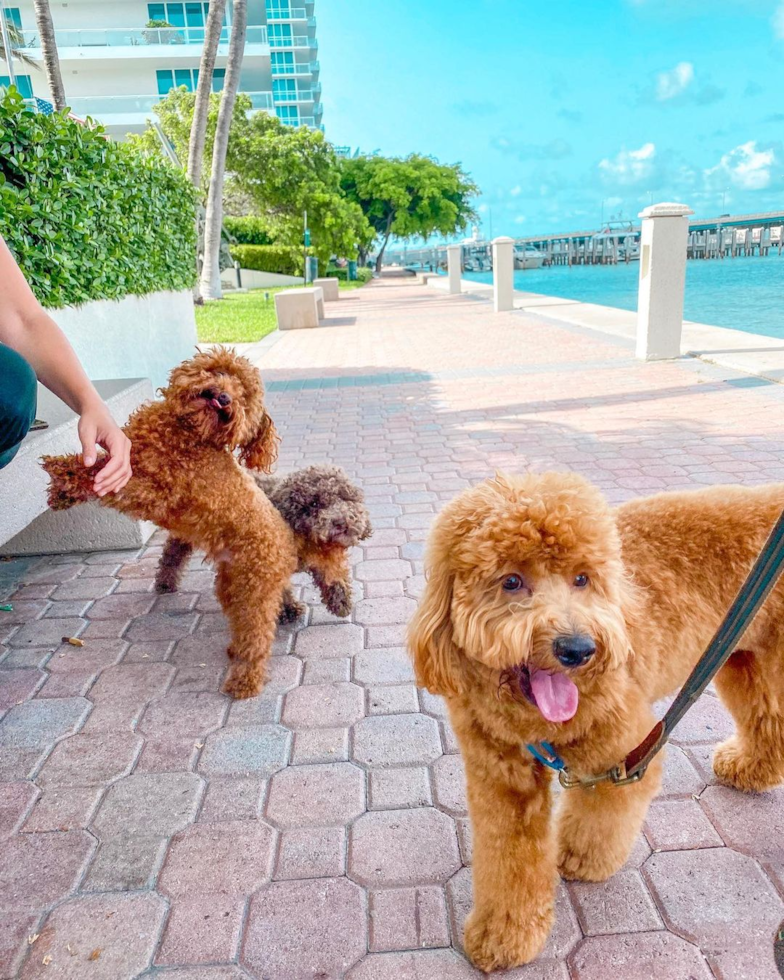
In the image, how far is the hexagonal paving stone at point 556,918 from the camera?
191cm

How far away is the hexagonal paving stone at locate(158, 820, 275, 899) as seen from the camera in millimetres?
2156

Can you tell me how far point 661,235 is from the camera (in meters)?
10.0

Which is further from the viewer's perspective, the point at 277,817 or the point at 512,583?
the point at 277,817

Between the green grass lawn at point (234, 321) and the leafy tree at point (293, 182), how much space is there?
806 cm

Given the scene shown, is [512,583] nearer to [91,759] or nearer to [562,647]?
[562,647]

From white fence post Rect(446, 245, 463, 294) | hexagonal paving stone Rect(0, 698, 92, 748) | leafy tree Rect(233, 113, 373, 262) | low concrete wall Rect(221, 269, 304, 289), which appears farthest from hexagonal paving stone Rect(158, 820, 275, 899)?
low concrete wall Rect(221, 269, 304, 289)

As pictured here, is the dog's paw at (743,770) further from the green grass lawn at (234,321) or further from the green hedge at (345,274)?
the green hedge at (345,274)

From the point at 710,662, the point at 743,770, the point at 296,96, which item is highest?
the point at 296,96

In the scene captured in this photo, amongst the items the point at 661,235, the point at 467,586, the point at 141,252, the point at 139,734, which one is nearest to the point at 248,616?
the point at 139,734

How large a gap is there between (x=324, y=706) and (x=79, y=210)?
17.1 ft

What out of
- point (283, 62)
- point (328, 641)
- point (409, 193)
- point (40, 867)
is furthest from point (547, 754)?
point (283, 62)

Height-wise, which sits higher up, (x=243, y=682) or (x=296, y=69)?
(x=296, y=69)

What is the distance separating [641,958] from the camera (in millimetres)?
1865

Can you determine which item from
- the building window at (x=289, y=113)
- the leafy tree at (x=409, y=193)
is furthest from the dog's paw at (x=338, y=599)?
the building window at (x=289, y=113)
